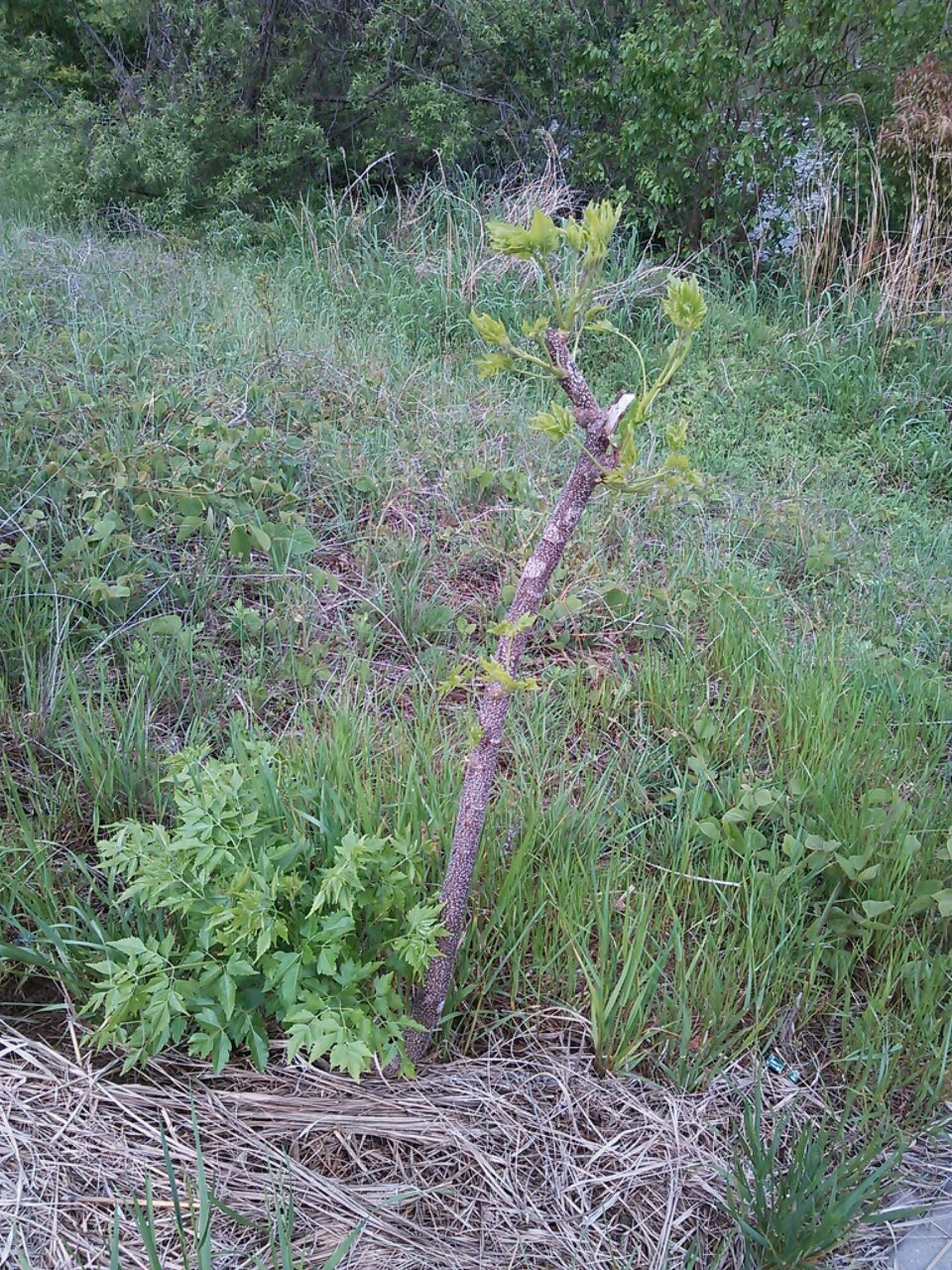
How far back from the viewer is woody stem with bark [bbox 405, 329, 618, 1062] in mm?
1371

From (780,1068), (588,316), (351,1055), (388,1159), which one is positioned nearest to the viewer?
(588,316)

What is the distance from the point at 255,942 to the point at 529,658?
1.35m

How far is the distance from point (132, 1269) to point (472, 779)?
869mm

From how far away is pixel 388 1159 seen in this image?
5.12 ft

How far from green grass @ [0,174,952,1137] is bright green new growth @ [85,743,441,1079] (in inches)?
6.9

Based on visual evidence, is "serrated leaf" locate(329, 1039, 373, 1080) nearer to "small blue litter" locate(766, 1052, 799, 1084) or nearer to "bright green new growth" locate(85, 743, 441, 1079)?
"bright green new growth" locate(85, 743, 441, 1079)

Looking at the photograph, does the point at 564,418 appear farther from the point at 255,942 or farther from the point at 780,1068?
the point at 780,1068

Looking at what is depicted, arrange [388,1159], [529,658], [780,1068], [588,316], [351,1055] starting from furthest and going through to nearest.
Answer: [529,658] → [780,1068] → [388,1159] → [351,1055] → [588,316]

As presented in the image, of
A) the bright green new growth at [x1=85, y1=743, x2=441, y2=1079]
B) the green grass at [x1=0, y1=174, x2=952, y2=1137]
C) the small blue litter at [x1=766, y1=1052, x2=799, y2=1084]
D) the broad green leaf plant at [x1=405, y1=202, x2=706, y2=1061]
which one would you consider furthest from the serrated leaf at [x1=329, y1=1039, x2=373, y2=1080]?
the small blue litter at [x1=766, y1=1052, x2=799, y2=1084]

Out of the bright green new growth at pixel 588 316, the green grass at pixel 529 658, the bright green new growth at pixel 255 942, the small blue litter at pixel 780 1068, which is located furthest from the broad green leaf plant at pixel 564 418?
the small blue litter at pixel 780 1068

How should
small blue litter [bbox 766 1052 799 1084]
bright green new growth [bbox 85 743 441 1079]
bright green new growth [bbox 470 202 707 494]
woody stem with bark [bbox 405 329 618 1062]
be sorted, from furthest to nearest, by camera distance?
1. small blue litter [bbox 766 1052 799 1084]
2. bright green new growth [bbox 85 743 441 1079]
3. woody stem with bark [bbox 405 329 618 1062]
4. bright green new growth [bbox 470 202 707 494]

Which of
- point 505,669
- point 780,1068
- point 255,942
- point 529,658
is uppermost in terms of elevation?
point 505,669

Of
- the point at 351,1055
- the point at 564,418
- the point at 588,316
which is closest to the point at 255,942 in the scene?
the point at 351,1055

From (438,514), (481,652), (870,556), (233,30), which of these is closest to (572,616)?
(481,652)
